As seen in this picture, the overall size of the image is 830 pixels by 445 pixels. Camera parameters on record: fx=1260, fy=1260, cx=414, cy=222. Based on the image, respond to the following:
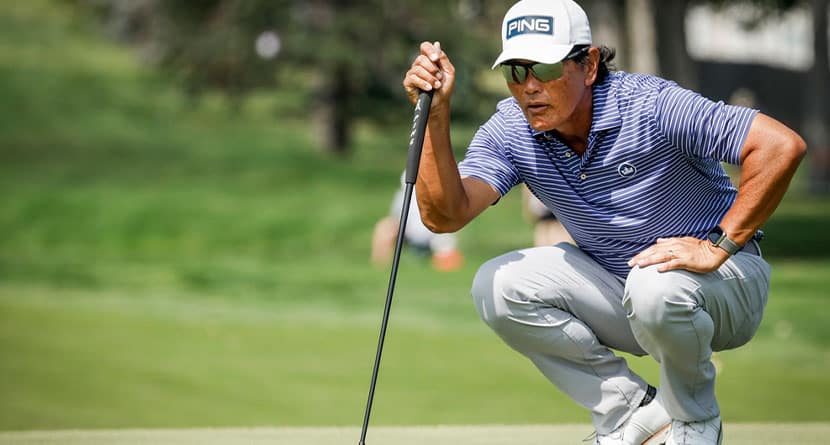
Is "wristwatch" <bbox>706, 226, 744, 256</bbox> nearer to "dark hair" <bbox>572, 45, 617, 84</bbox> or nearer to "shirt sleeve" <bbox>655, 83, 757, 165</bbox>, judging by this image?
"shirt sleeve" <bbox>655, 83, 757, 165</bbox>

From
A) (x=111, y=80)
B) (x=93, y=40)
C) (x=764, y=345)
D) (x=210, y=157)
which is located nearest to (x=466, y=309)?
(x=764, y=345)

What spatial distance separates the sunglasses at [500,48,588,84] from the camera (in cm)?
347

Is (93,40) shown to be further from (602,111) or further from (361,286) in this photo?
(602,111)

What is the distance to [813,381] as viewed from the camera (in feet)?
26.2

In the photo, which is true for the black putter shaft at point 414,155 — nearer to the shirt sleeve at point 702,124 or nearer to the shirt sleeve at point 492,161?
the shirt sleeve at point 492,161

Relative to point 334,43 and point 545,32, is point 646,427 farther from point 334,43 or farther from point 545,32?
point 334,43

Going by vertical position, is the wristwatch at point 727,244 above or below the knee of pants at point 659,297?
above

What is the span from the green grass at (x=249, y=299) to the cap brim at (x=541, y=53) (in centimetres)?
310

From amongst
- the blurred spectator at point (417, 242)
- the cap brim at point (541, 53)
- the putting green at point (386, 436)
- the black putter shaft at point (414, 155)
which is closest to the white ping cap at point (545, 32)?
the cap brim at point (541, 53)

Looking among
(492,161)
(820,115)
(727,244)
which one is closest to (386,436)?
(492,161)

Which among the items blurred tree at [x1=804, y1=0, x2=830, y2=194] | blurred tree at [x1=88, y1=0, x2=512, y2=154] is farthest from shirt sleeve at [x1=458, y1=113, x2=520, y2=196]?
blurred tree at [x1=804, y1=0, x2=830, y2=194]

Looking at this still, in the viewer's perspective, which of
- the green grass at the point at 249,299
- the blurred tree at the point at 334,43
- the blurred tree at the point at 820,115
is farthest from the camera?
the blurred tree at the point at 820,115

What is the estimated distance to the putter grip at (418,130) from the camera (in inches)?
135

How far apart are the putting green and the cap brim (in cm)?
132
